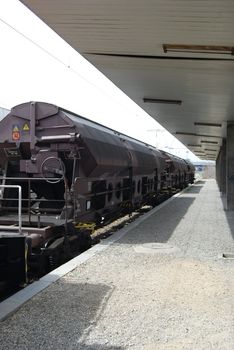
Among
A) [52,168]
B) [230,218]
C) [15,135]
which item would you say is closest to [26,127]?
[15,135]

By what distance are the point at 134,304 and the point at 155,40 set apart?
203 inches

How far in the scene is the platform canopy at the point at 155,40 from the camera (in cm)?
755

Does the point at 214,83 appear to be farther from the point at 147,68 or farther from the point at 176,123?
the point at 176,123

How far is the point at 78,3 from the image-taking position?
24.6 feet

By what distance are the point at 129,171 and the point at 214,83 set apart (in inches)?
172

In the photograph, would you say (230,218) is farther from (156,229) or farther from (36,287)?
(36,287)

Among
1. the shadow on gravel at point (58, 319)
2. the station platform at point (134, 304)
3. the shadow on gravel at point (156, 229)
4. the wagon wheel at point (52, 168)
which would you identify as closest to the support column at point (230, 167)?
the shadow on gravel at point (156, 229)

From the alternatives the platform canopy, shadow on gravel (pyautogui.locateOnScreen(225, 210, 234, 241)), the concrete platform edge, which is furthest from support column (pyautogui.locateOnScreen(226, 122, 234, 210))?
the concrete platform edge

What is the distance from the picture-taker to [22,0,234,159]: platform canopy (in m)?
7.55

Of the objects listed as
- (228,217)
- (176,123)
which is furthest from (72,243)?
(176,123)

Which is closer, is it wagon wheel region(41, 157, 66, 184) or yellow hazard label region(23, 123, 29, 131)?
wagon wheel region(41, 157, 66, 184)

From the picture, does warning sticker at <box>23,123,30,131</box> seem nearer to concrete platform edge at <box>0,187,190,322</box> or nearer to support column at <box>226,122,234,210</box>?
concrete platform edge at <box>0,187,190,322</box>

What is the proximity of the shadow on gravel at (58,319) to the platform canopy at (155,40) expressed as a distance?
4318 millimetres

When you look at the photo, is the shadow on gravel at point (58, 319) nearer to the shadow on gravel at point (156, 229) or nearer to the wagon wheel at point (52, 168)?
the wagon wheel at point (52, 168)
